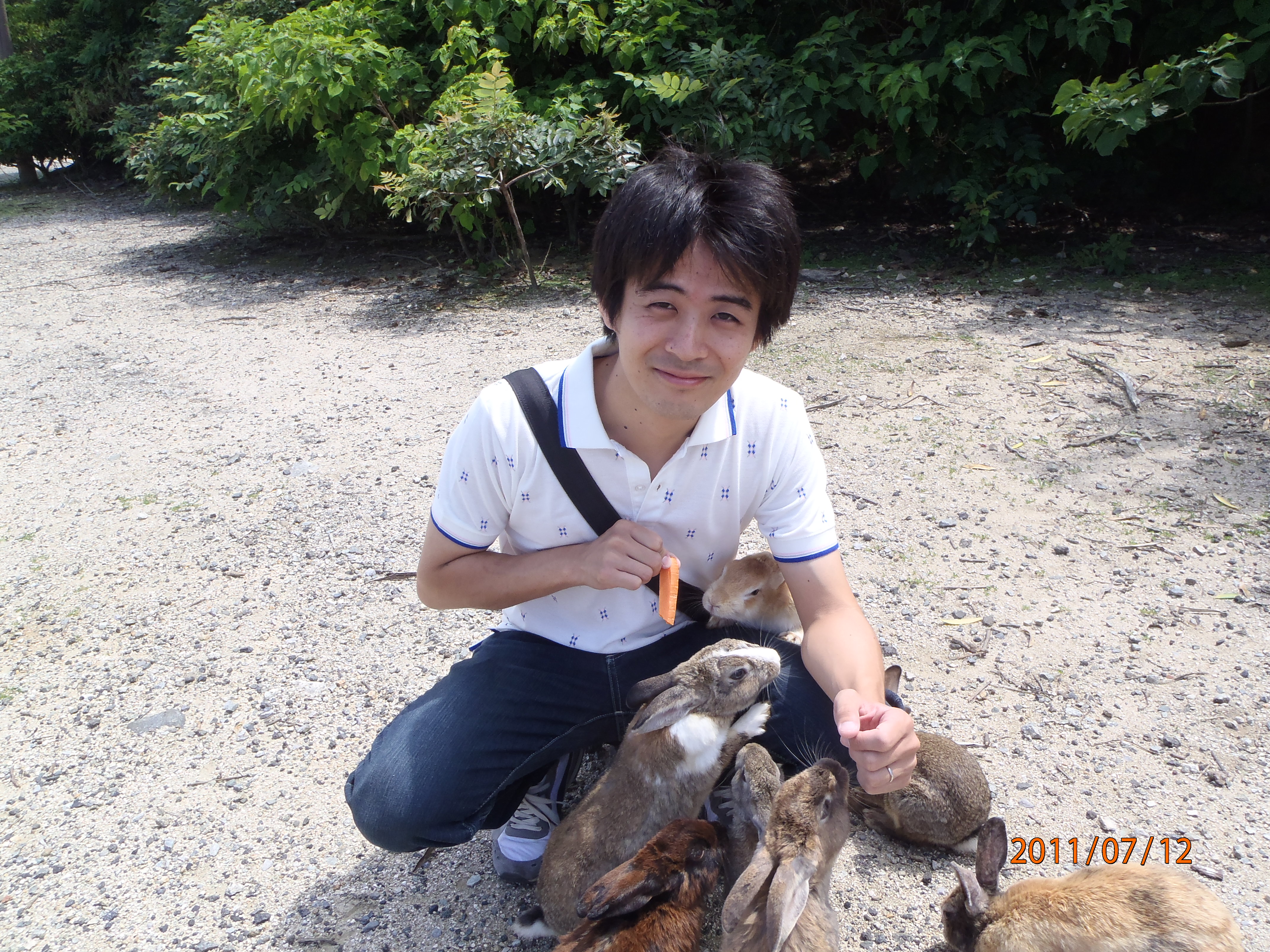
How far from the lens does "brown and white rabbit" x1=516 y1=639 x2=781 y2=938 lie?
2289 millimetres

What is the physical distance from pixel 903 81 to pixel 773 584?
5.52 metres

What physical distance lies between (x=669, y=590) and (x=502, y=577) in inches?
16.7

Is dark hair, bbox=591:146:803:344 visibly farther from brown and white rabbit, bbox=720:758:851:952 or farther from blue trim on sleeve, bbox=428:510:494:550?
brown and white rabbit, bbox=720:758:851:952

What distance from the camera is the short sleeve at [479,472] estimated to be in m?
2.34

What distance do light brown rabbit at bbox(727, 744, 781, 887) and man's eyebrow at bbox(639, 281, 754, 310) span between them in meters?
1.16

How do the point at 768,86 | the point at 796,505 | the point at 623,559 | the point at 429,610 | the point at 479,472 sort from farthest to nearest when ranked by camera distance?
the point at 768,86 → the point at 429,610 → the point at 796,505 → the point at 479,472 → the point at 623,559

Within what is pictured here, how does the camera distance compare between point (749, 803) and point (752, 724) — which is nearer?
point (749, 803)

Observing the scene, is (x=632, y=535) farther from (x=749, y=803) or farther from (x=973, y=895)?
(x=973, y=895)

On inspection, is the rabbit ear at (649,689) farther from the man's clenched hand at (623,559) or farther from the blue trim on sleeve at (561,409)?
the blue trim on sleeve at (561,409)

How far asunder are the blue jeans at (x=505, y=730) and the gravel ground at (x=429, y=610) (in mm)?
305

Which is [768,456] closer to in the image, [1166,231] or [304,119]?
[1166,231]
